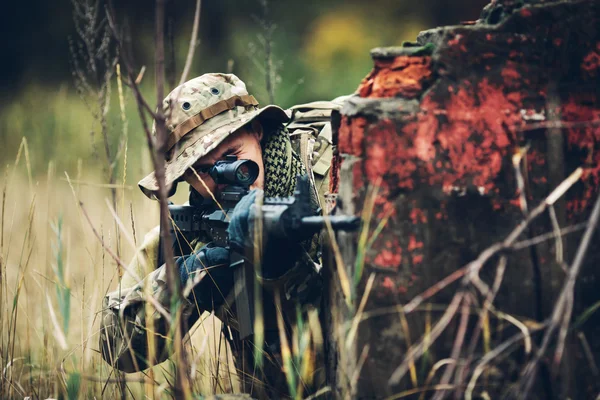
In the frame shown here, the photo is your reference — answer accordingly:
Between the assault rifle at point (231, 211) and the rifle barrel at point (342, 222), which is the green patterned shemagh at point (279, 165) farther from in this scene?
the rifle barrel at point (342, 222)

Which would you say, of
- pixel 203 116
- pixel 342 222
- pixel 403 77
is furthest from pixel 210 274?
pixel 403 77

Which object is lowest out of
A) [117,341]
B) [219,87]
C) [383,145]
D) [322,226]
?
[117,341]

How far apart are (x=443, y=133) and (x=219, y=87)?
1337mm

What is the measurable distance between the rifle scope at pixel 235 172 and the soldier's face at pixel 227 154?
0.62 ft

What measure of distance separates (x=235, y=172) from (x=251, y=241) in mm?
436

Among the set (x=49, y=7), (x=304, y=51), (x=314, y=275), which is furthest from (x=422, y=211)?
(x=49, y=7)

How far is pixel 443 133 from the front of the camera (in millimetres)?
1703

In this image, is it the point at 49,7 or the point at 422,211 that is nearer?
the point at 422,211

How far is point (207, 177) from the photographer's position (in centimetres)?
263

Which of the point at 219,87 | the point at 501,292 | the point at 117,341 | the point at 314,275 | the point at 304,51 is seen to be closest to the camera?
the point at 501,292

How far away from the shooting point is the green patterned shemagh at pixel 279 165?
2.70m

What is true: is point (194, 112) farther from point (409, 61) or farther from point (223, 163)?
point (409, 61)

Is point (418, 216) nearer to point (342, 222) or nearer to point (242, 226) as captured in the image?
point (342, 222)

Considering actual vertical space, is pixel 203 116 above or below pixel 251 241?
above
